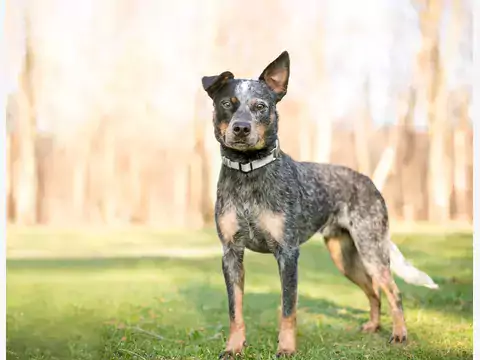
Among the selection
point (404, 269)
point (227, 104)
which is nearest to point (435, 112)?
point (404, 269)

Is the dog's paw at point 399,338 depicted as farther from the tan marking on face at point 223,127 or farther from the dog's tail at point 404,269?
the tan marking on face at point 223,127

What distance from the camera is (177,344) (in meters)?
3.58

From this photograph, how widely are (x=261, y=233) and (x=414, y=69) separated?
1924mm

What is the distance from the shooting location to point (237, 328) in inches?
124

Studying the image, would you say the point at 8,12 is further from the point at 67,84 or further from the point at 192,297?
the point at 192,297

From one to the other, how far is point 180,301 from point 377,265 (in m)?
1.23

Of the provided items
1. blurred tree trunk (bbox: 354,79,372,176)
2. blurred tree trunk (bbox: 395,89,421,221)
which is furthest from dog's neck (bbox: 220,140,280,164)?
blurred tree trunk (bbox: 395,89,421,221)

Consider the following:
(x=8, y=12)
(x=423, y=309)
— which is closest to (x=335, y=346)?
(x=423, y=309)

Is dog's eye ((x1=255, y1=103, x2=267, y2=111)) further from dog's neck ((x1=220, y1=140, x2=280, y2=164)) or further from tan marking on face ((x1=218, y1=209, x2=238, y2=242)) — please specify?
tan marking on face ((x1=218, y1=209, x2=238, y2=242))

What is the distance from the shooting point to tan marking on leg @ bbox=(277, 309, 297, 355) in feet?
10.1

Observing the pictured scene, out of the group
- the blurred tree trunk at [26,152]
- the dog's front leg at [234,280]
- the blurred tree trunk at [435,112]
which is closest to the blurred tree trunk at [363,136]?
the blurred tree trunk at [435,112]

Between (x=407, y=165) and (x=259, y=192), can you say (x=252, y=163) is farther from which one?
(x=407, y=165)

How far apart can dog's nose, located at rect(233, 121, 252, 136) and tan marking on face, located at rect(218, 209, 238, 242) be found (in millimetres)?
384

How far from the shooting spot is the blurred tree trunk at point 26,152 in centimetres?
408
